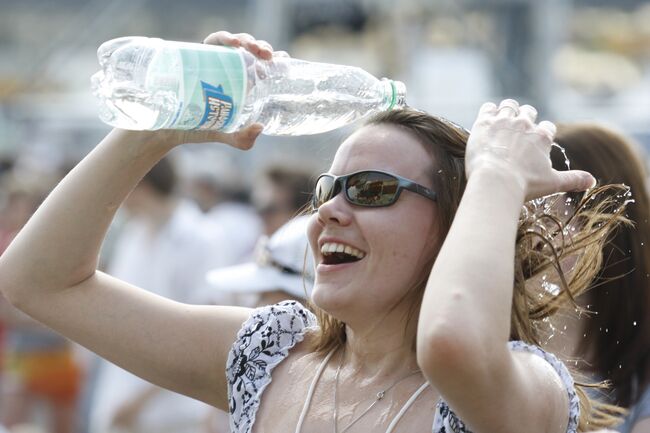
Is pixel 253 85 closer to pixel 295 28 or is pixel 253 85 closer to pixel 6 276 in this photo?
pixel 6 276

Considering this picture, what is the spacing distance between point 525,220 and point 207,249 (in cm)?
412

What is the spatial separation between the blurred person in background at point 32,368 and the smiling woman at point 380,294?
5861 millimetres

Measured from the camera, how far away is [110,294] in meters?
2.85

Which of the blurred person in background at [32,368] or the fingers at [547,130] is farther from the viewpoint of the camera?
the blurred person in background at [32,368]

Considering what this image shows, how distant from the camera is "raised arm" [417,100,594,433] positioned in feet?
7.00

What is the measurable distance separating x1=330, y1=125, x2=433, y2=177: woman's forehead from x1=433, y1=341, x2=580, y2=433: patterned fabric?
1.47 ft

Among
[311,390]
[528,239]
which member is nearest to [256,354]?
[311,390]

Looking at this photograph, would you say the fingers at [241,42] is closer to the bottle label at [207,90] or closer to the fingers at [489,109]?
the bottle label at [207,90]

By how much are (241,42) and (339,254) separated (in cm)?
51

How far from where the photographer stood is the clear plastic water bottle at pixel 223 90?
2.50 meters

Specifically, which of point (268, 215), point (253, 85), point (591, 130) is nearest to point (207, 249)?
point (268, 215)

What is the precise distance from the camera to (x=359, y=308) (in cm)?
254

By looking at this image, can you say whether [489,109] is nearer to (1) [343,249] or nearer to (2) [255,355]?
(1) [343,249]

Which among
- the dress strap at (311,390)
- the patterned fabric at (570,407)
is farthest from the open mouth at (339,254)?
the patterned fabric at (570,407)
